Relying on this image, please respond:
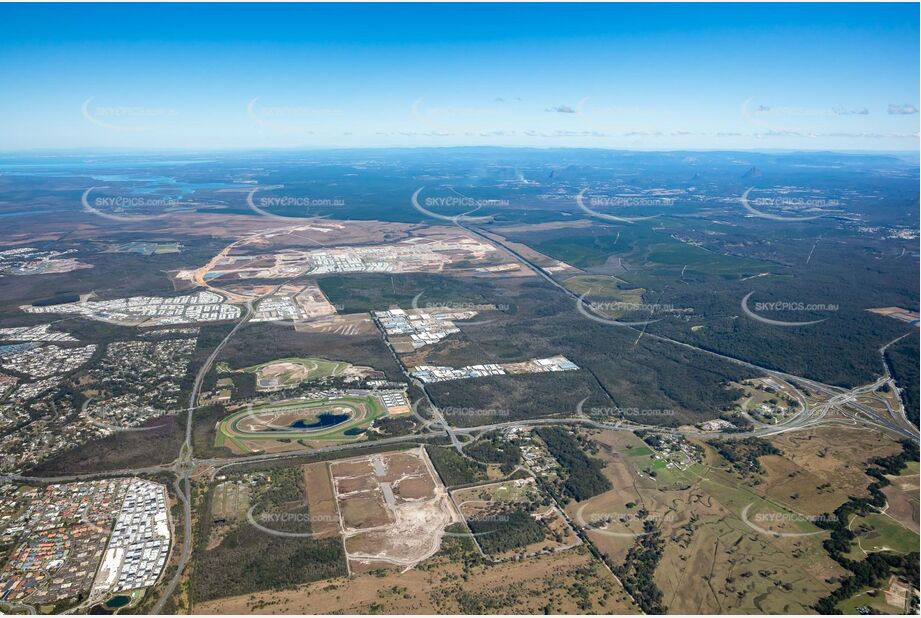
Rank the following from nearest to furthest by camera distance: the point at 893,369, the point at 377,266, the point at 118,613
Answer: the point at 118,613, the point at 893,369, the point at 377,266

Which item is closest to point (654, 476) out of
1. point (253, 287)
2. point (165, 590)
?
point (165, 590)

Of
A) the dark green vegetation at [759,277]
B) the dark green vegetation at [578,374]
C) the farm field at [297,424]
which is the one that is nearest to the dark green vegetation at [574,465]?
the dark green vegetation at [578,374]

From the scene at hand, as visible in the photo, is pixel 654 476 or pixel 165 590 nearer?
pixel 165 590

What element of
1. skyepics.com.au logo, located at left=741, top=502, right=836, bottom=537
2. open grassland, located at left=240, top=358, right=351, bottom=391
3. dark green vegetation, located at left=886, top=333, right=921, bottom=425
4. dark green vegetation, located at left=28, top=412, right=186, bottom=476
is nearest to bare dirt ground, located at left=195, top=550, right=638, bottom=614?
skyepics.com.au logo, located at left=741, top=502, right=836, bottom=537

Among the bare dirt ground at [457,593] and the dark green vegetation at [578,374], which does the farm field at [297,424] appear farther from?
the bare dirt ground at [457,593]

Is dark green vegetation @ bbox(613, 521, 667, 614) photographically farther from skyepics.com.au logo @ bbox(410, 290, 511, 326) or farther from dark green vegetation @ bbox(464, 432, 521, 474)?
skyepics.com.au logo @ bbox(410, 290, 511, 326)

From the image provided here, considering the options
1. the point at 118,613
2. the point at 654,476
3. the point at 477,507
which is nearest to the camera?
the point at 118,613

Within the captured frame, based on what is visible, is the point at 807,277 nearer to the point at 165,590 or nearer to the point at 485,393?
the point at 485,393
